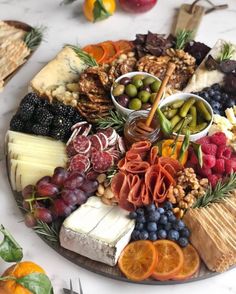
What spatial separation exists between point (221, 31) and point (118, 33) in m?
0.44

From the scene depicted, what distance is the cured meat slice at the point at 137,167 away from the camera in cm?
176

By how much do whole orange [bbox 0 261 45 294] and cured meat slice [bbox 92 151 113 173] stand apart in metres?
0.39

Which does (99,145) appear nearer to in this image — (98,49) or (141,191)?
(141,191)

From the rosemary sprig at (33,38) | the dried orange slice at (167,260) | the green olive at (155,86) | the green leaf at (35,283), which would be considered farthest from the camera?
the rosemary sprig at (33,38)

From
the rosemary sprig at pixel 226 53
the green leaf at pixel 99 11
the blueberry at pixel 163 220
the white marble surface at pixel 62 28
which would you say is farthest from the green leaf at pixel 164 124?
the green leaf at pixel 99 11

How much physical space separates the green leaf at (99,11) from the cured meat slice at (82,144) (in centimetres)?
74

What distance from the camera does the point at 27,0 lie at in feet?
8.41

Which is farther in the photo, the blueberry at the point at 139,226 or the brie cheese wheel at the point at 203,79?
the brie cheese wheel at the point at 203,79

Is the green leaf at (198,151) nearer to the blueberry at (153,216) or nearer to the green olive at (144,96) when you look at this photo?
the blueberry at (153,216)

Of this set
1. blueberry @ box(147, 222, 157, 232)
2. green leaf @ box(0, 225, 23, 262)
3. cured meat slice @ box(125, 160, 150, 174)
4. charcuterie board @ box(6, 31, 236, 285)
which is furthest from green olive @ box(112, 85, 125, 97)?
green leaf @ box(0, 225, 23, 262)

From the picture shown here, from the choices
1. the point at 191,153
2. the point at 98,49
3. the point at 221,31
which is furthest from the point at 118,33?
the point at 191,153

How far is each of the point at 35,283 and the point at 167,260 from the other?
39 cm

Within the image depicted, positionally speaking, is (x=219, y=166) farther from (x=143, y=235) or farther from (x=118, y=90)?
(x=118, y=90)

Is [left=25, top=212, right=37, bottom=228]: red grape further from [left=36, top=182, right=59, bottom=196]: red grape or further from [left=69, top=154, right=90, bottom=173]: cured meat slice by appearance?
[left=69, top=154, right=90, bottom=173]: cured meat slice
